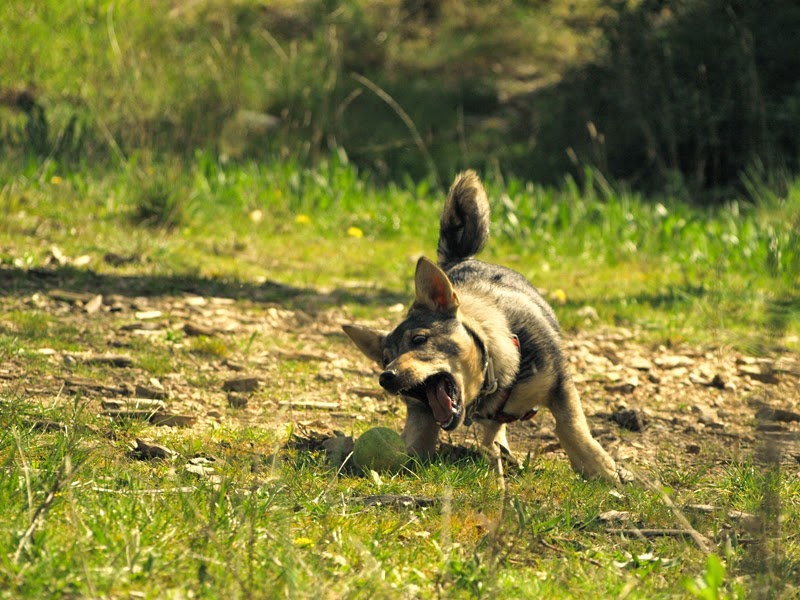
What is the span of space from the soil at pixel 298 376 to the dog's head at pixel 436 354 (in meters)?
0.54

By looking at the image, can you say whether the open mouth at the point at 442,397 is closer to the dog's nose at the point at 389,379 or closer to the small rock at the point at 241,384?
the dog's nose at the point at 389,379

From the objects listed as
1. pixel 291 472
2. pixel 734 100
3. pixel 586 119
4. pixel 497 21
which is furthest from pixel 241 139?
pixel 291 472

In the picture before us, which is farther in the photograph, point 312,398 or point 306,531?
point 312,398

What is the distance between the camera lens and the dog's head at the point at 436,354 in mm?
4051

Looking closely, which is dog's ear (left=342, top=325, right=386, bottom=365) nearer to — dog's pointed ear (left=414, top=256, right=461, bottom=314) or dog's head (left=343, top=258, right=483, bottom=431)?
dog's head (left=343, top=258, right=483, bottom=431)

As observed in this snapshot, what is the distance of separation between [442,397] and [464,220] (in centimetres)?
127

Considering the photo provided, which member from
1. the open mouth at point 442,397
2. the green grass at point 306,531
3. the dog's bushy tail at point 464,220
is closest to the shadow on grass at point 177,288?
the dog's bushy tail at point 464,220

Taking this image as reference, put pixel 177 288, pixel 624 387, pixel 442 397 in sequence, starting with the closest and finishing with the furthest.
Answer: pixel 442 397 < pixel 624 387 < pixel 177 288

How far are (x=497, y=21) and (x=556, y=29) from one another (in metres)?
0.87

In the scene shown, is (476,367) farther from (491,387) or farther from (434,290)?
(434,290)

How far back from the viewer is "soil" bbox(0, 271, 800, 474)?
15.9ft

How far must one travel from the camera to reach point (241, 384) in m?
5.28

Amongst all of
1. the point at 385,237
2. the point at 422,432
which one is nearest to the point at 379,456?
the point at 422,432

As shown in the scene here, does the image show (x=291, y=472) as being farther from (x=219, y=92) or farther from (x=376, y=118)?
(x=376, y=118)
